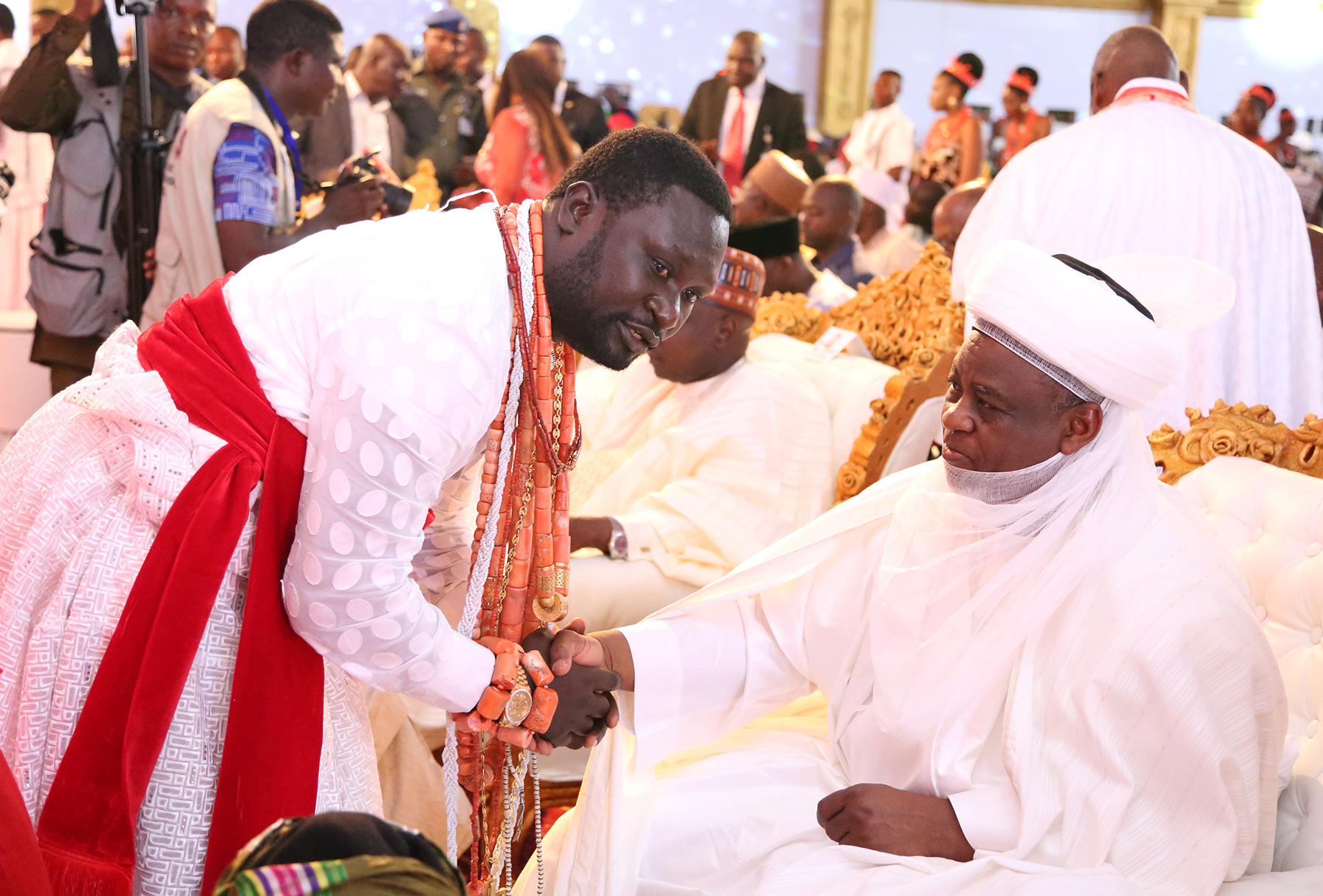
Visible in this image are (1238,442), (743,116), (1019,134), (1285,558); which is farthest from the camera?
(1019,134)

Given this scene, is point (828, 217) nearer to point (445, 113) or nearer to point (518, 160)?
point (518, 160)

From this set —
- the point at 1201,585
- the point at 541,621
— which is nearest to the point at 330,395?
the point at 541,621

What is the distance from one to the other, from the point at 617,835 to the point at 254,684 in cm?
73

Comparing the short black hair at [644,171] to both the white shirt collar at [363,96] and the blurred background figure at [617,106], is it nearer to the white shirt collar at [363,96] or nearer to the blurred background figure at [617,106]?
the white shirt collar at [363,96]

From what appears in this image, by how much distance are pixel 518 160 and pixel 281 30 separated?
6.83 ft

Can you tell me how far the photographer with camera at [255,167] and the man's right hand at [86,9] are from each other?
100 centimetres

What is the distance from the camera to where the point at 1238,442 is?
2611mm

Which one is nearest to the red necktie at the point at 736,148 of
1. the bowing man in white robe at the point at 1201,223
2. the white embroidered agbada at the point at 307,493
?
the bowing man in white robe at the point at 1201,223

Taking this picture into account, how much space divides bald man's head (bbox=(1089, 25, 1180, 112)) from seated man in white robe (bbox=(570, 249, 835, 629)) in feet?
4.59

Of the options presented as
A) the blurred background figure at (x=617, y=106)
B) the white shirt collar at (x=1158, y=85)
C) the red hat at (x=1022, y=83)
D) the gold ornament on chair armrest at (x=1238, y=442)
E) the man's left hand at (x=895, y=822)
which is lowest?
the man's left hand at (x=895, y=822)

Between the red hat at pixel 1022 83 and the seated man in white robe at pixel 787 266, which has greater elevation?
the red hat at pixel 1022 83

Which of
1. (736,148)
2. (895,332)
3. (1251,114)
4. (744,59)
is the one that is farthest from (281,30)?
(1251,114)

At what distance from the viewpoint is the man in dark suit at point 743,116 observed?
8547mm

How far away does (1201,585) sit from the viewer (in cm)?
201
